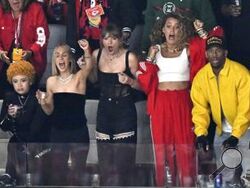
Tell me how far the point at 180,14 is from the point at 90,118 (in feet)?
4.62

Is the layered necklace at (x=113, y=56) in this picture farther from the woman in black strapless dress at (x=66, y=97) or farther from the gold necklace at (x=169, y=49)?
the gold necklace at (x=169, y=49)

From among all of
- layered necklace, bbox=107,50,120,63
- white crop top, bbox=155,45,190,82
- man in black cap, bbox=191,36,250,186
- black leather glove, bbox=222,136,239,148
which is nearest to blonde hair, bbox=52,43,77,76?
layered necklace, bbox=107,50,120,63

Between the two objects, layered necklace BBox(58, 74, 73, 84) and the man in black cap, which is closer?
the man in black cap

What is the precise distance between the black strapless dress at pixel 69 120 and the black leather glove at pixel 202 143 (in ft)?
3.26

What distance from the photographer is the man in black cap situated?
957cm

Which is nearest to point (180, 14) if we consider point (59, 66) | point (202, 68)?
point (202, 68)

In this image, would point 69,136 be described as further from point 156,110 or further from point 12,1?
point 12,1

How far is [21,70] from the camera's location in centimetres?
998

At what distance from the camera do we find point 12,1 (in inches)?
410

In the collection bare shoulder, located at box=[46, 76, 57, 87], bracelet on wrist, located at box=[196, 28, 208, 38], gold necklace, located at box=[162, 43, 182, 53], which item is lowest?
bare shoulder, located at box=[46, 76, 57, 87]

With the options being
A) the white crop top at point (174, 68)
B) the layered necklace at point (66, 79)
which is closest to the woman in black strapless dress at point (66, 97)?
the layered necklace at point (66, 79)

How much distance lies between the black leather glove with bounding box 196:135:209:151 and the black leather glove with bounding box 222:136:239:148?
15cm

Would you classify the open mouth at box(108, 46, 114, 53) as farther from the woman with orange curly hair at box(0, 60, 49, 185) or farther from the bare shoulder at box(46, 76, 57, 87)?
the woman with orange curly hair at box(0, 60, 49, 185)

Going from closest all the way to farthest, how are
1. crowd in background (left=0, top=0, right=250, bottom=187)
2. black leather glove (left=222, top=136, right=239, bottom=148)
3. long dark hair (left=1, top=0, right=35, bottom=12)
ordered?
black leather glove (left=222, top=136, right=239, bottom=148) → crowd in background (left=0, top=0, right=250, bottom=187) → long dark hair (left=1, top=0, right=35, bottom=12)
